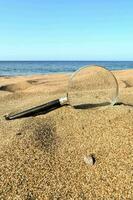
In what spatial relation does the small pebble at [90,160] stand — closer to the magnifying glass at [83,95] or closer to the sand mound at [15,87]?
the magnifying glass at [83,95]

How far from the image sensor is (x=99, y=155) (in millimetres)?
3723

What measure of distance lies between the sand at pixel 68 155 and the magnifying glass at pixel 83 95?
5.8 inches

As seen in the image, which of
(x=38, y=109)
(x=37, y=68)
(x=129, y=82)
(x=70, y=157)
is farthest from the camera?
(x=37, y=68)

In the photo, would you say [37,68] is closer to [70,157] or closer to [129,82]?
[129,82]

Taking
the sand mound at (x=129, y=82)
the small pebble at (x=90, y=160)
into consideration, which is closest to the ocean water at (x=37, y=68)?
the sand mound at (x=129, y=82)

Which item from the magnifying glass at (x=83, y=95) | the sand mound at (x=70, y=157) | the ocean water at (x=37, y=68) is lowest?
the ocean water at (x=37, y=68)

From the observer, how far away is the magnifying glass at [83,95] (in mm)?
4992

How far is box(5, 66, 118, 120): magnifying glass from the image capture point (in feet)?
16.4

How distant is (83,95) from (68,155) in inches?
68.9

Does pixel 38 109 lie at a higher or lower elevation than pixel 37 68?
higher

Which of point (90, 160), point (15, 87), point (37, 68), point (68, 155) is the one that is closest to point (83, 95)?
point (68, 155)

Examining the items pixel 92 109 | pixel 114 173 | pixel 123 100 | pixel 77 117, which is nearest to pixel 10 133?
pixel 77 117

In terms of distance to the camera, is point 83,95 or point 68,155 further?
point 83,95

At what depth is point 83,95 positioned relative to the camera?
541 cm
